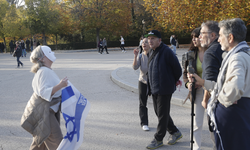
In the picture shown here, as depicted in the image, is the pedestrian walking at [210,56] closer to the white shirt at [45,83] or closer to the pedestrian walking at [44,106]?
the pedestrian walking at [44,106]

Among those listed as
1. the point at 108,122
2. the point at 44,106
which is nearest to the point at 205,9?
the point at 108,122

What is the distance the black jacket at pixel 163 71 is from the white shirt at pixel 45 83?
1562 millimetres

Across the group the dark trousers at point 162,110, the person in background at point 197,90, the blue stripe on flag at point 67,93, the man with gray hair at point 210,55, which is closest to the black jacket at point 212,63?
the man with gray hair at point 210,55

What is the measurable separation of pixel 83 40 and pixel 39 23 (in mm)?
8997

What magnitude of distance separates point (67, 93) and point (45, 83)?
29cm

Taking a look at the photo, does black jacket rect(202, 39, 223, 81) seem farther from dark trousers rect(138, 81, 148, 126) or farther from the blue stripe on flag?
dark trousers rect(138, 81, 148, 126)

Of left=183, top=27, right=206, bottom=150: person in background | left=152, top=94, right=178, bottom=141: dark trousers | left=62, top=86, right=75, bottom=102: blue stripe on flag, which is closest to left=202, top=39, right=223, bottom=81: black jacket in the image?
left=183, top=27, right=206, bottom=150: person in background

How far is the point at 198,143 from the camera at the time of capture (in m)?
3.54

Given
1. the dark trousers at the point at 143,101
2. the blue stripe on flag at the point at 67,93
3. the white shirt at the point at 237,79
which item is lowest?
the dark trousers at the point at 143,101

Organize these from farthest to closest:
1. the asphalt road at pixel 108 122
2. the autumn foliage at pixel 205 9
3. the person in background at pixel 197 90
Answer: the autumn foliage at pixel 205 9
the asphalt road at pixel 108 122
the person in background at pixel 197 90

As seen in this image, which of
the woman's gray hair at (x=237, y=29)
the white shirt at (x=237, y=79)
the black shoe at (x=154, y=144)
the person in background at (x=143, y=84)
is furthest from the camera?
the person in background at (x=143, y=84)

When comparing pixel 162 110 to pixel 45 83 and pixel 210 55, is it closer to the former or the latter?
pixel 210 55

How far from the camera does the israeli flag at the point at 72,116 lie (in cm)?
274

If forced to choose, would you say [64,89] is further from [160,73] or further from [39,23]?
[39,23]
